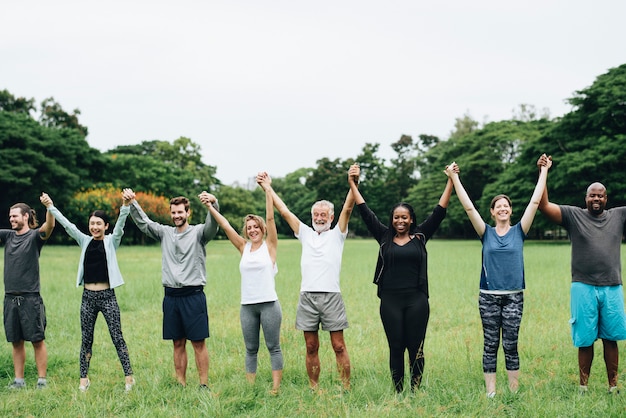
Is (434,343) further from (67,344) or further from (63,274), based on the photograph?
(63,274)

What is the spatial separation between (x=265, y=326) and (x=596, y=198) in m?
3.35

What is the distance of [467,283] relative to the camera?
45.7 feet

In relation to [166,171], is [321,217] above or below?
below

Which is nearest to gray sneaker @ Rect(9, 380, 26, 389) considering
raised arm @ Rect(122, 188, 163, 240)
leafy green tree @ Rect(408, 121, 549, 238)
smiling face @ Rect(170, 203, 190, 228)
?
raised arm @ Rect(122, 188, 163, 240)

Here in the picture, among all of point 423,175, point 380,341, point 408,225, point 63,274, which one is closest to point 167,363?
point 380,341

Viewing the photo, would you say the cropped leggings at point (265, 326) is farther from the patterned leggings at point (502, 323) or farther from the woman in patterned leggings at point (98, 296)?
the patterned leggings at point (502, 323)

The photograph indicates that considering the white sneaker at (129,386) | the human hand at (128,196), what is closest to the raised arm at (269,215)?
the human hand at (128,196)

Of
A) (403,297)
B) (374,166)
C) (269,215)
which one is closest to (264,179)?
(269,215)

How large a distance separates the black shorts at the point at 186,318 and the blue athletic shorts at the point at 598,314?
3.57 metres

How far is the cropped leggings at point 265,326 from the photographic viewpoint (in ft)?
17.0

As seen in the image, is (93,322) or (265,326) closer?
(265,326)

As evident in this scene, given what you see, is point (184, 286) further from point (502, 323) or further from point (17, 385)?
point (502, 323)

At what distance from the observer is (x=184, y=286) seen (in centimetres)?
535

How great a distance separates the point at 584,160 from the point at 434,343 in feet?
95.7
